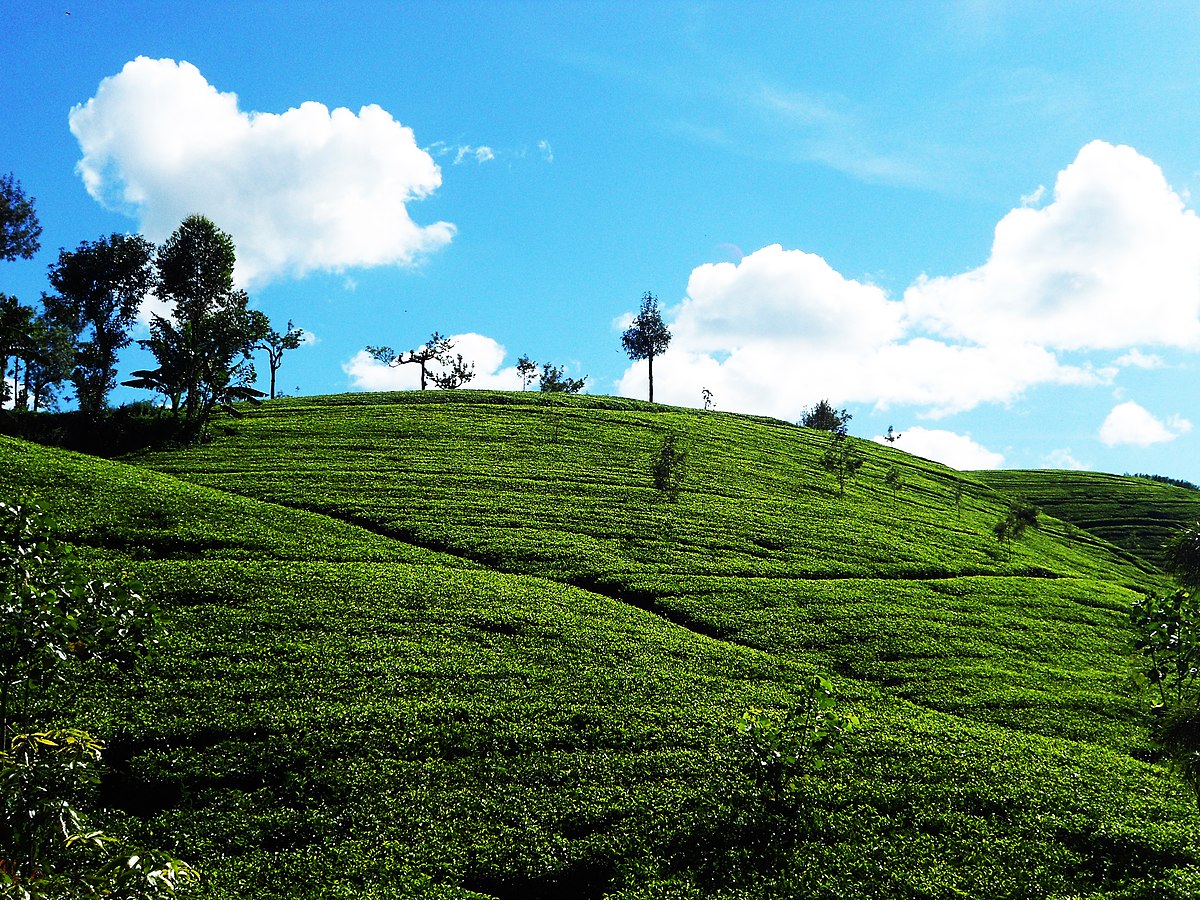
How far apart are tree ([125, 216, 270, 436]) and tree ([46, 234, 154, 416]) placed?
20.9 feet

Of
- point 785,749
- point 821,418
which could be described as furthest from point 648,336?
point 785,749

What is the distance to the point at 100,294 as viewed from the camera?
93.4m

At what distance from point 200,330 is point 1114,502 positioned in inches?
4105

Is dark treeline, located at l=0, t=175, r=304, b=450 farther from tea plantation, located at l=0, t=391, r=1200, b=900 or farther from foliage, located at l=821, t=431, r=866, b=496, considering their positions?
foliage, located at l=821, t=431, r=866, b=496

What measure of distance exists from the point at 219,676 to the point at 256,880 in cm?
913

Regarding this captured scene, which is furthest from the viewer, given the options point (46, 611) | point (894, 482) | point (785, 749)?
point (894, 482)

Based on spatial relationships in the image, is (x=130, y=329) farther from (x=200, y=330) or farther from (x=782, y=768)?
(x=782, y=768)

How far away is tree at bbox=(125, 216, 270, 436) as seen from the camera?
5994cm

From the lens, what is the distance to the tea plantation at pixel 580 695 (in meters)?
17.9

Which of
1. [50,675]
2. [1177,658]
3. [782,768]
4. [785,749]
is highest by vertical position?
[1177,658]

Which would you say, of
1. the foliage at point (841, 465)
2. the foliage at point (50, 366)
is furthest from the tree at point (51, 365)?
the foliage at point (841, 465)

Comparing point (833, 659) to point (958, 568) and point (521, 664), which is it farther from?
point (958, 568)

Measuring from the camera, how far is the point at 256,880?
16484mm

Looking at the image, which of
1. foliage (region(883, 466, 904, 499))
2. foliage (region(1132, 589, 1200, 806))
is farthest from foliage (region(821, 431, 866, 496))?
foliage (region(1132, 589, 1200, 806))
